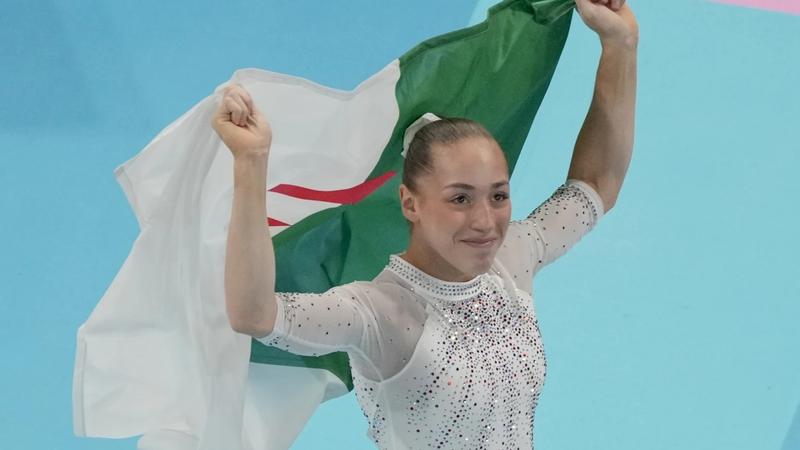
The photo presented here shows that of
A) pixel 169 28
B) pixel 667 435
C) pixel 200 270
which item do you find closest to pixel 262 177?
pixel 200 270

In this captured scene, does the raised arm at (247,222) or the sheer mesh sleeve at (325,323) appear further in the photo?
the sheer mesh sleeve at (325,323)

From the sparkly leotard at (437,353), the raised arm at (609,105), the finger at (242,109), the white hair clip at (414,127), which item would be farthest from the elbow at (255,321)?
the raised arm at (609,105)

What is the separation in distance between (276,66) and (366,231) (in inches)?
129

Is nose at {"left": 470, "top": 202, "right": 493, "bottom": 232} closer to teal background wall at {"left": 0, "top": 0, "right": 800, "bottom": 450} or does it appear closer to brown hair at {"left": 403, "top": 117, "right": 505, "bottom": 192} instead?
brown hair at {"left": 403, "top": 117, "right": 505, "bottom": 192}

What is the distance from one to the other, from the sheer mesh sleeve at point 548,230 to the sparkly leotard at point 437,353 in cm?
6

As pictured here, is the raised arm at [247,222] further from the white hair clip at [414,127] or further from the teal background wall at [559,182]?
the teal background wall at [559,182]

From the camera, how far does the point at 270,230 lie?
2893 mm

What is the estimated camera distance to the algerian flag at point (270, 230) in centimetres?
270

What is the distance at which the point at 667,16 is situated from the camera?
21.9 feet

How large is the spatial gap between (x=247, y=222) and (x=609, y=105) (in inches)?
43.5

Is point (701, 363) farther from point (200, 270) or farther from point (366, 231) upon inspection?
point (200, 270)

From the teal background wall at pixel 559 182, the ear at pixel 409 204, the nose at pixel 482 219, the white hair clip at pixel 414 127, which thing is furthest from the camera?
the teal background wall at pixel 559 182

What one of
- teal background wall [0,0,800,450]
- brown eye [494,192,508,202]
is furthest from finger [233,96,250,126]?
teal background wall [0,0,800,450]

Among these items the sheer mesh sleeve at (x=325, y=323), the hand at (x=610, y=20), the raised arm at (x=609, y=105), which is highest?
the hand at (x=610, y=20)
